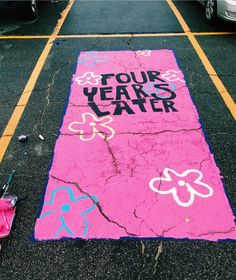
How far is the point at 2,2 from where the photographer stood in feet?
25.9

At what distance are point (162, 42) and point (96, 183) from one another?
15.3 ft

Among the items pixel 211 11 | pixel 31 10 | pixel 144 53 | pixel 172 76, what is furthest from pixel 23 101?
pixel 211 11

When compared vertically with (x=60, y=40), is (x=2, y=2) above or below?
above

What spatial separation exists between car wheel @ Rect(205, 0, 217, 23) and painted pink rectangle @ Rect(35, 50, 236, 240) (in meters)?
3.20

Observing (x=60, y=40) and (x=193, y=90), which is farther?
(x=60, y=40)

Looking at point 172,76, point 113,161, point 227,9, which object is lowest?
point 172,76

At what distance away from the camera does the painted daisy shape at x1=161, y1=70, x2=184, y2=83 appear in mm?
5815

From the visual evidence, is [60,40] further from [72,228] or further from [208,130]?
[72,228]

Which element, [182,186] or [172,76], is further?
[172,76]

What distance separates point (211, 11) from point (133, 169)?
5842 mm

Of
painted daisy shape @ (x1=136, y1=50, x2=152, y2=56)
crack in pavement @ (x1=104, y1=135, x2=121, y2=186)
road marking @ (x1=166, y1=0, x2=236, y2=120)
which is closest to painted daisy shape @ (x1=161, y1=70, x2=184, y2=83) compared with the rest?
road marking @ (x1=166, y1=0, x2=236, y2=120)

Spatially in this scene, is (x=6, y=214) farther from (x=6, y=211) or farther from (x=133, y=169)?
(x=133, y=169)

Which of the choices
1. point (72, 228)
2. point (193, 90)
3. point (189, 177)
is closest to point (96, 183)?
point (72, 228)

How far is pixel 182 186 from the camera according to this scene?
3.68m
